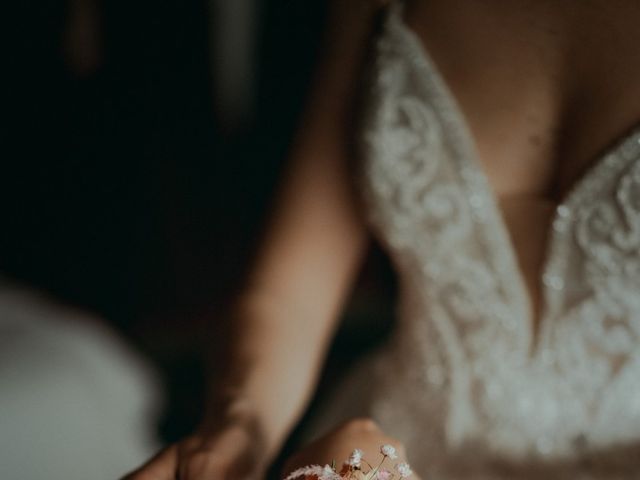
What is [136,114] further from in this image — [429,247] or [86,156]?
[429,247]

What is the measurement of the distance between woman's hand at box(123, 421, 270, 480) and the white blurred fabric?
2.20 ft

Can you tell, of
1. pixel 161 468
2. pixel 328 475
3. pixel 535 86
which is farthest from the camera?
pixel 535 86

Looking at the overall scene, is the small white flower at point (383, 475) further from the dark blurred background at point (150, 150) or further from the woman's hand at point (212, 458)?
the dark blurred background at point (150, 150)

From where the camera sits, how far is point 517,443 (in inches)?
27.0

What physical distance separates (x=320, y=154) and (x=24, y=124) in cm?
234

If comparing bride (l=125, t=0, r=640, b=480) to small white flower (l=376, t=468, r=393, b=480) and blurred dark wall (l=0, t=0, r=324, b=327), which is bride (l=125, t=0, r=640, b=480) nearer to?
small white flower (l=376, t=468, r=393, b=480)

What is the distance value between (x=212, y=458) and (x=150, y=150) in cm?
275

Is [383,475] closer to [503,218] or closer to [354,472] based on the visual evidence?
[354,472]

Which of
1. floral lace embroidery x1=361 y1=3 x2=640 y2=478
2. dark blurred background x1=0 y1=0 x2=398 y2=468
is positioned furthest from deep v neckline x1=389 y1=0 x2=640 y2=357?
dark blurred background x1=0 y1=0 x2=398 y2=468

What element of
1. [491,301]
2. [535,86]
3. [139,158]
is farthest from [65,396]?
[139,158]

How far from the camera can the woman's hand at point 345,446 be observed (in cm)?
40

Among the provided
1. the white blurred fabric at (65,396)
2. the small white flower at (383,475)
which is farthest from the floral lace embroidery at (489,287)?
the white blurred fabric at (65,396)

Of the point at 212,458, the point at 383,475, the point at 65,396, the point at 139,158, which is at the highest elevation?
the point at 139,158

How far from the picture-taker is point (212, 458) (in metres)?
0.50
